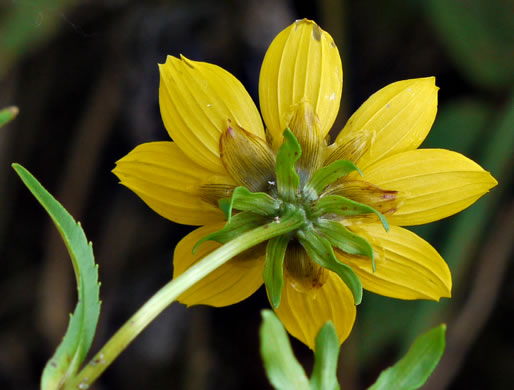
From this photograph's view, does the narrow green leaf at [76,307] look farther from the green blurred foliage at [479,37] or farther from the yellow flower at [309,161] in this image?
the green blurred foliage at [479,37]

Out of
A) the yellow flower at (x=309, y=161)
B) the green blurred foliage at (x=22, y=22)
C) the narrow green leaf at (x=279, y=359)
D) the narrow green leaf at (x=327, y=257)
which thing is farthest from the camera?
the green blurred foliage at (x=22, y=22)

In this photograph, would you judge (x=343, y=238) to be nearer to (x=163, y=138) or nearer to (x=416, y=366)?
(x=416, y=366)

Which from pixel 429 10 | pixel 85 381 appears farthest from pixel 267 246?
pixel 429 10

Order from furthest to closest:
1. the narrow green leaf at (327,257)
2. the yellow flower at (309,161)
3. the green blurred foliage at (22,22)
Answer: the green blurred foliage at (22,22)
the yellow flower at (309,161)
the narrow green leaf at (327,257)

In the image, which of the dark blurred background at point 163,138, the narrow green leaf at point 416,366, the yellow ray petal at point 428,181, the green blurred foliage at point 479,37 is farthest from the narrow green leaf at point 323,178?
the green blurred foliage at point 479,37

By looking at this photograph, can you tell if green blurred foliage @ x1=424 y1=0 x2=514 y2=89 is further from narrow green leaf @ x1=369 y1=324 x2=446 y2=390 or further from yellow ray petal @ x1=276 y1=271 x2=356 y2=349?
narrow green leaf @ x1=369 y1=324 x2=446 y2=390

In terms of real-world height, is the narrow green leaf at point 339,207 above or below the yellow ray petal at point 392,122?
below

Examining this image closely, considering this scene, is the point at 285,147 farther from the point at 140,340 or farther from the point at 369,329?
the point at 140,340
